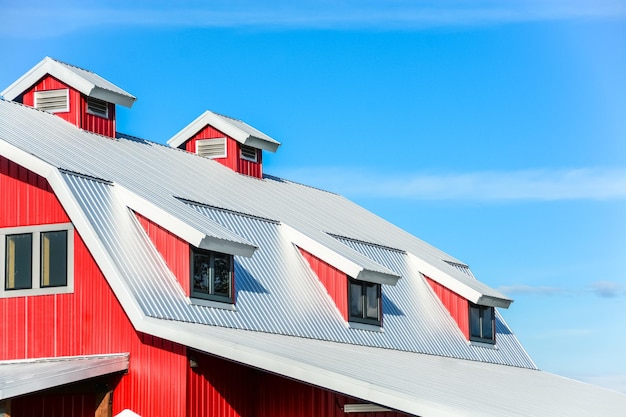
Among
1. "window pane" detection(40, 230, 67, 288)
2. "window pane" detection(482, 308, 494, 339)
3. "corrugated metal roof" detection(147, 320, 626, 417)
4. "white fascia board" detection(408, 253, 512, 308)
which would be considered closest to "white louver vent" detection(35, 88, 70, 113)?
"window pane" detection(40, 230, 67, 288)

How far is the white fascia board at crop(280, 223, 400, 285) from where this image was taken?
31184mm

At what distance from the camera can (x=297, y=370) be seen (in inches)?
887

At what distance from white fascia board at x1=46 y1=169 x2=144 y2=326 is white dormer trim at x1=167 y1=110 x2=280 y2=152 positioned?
13.9 m

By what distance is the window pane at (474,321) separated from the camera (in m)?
38.3

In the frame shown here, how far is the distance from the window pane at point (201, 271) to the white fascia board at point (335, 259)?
213 inches

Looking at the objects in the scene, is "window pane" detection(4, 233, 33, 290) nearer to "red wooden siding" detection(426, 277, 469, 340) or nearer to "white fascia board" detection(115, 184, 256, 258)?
"white fascia board" detection(115, 184, 256, 258)

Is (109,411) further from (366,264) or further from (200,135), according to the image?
(200,135)

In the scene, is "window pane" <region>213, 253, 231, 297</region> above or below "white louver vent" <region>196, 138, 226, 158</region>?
below

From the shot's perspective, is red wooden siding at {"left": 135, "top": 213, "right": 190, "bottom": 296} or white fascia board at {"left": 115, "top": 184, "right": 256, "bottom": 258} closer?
white fascia board at {"left": 115, "top": 184, "right": 256, "bottom": 258}

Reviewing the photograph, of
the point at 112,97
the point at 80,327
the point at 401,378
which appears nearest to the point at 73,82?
the point at 112,97

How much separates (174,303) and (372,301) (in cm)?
881

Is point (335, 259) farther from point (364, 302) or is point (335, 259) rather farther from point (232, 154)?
point (232, 154)

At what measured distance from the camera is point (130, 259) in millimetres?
25719

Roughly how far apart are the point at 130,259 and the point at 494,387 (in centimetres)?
941
